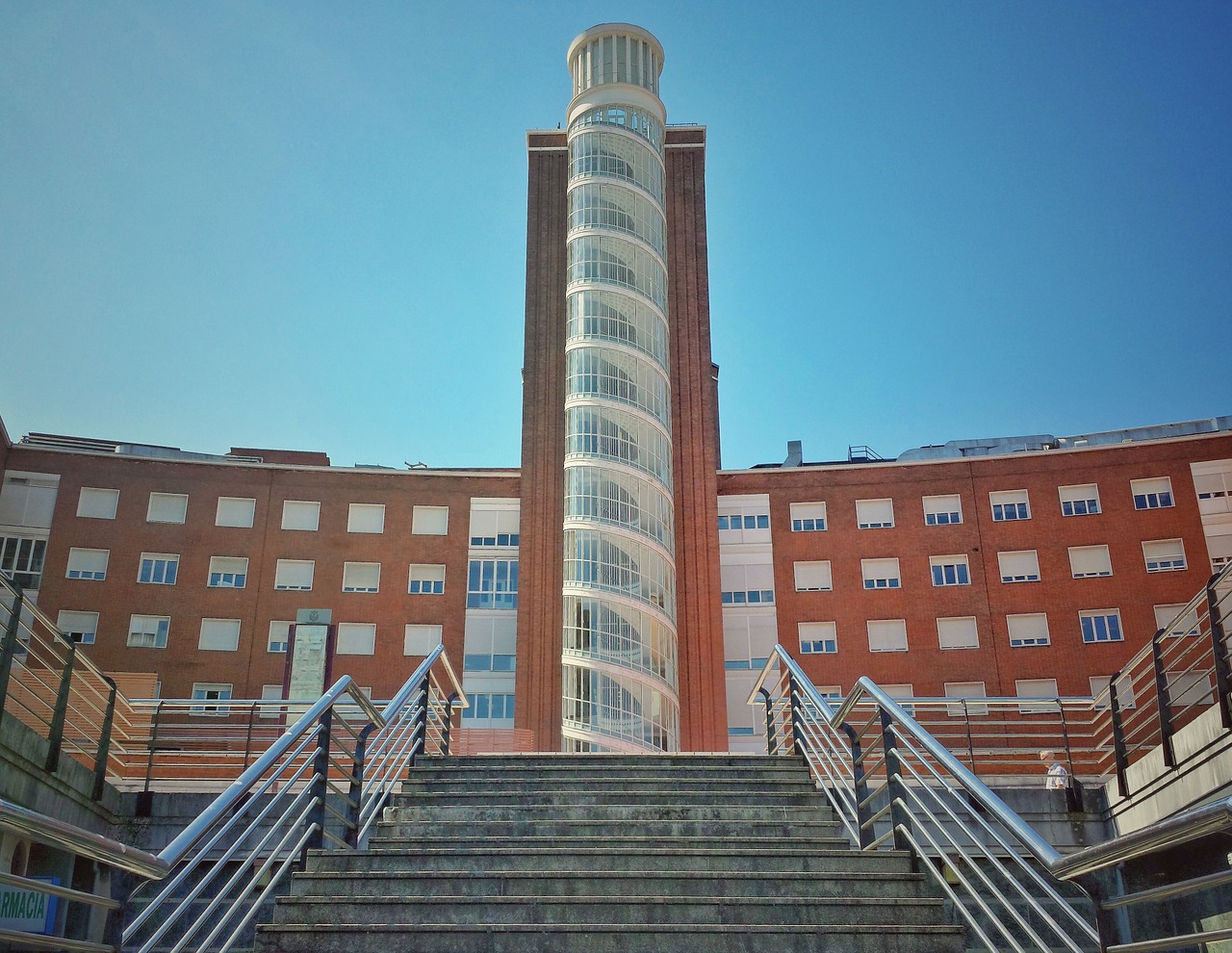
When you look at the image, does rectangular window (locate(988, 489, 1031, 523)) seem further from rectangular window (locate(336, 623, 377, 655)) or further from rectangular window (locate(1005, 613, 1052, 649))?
rectangular window (locate(336, 623, 377, 655))

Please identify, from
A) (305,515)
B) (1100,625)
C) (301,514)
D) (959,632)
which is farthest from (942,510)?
(301,514)

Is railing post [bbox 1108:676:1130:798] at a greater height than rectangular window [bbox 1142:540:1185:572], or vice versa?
rectangular window [bbox 1142:540:1185:572]

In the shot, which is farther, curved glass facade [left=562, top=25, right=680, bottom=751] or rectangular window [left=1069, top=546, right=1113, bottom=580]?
rectangular window [left=1069, top=546, right=1113, bottom=580]

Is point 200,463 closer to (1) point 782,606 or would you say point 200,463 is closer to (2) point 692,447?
(2) point 692,447

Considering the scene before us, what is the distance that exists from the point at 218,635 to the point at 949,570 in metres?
23.6

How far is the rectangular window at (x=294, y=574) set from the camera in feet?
126

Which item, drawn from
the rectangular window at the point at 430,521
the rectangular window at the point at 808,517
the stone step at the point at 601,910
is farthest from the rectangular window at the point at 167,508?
the stone step at the point at 601,910

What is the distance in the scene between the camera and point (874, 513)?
3947 centimetres

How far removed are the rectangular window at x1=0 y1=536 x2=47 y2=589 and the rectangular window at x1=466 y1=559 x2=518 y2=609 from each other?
44.0 ft

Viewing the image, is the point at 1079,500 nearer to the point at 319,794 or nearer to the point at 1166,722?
the point at 1166,722

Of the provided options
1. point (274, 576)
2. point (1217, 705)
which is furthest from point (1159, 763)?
point (274, 576)

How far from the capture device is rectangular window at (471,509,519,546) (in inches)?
1545

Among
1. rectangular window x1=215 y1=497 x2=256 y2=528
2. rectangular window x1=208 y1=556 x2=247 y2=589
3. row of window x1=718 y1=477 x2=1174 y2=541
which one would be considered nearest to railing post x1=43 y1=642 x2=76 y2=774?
rectangular window x1=208 y1=556 x2=247 y2=589

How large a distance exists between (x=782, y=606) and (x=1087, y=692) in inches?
374
